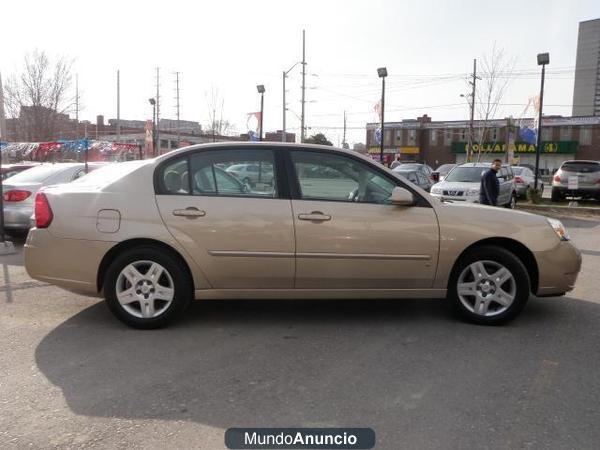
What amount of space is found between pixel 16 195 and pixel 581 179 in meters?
16.5

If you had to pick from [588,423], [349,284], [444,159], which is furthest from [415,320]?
[444,159]

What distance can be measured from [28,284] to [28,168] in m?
4.97

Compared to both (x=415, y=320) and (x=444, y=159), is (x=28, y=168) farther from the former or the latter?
(x=444, y=159)

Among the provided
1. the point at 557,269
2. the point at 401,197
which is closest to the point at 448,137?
the point at 557,269

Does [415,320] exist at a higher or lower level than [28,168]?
lower

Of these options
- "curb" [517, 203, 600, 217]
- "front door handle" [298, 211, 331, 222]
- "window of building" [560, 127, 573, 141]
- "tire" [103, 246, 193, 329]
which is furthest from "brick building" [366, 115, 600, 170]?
"tire" [103, 246, 193, 329]

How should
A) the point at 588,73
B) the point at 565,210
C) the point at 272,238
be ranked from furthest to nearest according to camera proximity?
1. the point at 588,73
2. the point at 565,210
3. the point at 272,238

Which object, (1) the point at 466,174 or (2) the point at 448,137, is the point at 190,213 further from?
(2) the point at 448,137

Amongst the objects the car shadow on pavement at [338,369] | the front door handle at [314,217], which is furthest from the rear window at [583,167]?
the front door handle at [314,217]

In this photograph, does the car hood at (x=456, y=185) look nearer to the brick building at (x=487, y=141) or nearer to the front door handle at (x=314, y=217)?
the front door handle at (x=314, y=217)

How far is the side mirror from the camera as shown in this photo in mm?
4691

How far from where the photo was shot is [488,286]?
195 inches

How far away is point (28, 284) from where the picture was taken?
6375mm

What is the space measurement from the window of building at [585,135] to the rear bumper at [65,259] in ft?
228
